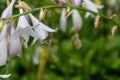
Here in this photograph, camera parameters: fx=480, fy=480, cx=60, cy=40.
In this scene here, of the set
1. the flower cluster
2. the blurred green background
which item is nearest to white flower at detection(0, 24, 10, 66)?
the flower cluster

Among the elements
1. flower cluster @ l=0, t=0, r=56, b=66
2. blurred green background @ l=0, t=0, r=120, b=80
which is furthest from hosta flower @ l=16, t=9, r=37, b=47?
blurred green background @ l=0, t=0, r=120, b=80

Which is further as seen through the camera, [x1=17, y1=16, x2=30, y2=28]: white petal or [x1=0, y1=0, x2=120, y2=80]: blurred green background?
[x1=0, y1=0, x2=120, y2=80]: blurred green background

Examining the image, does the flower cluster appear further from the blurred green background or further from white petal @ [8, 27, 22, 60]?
the blurred green background

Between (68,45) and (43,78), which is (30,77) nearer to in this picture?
(43,78)

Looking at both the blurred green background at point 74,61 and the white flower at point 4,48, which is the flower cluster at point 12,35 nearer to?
the white flower at point 4,48

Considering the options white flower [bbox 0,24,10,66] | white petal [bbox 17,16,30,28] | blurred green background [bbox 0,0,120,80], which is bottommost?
blurred green background [bbox 0,0,120,80]

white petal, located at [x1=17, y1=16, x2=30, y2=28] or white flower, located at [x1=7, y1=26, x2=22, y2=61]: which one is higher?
white petal, located at [x1=17, y1=16, x2=30, y2=28]

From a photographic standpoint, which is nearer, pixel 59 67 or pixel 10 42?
pixel 10 42

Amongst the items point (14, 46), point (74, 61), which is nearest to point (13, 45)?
point (14, 46)

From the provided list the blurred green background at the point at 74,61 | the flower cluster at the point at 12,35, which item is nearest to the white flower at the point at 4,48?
the flower cluster at the point at 12,35

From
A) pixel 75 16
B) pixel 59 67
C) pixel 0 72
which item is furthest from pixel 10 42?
pixel 59 67
